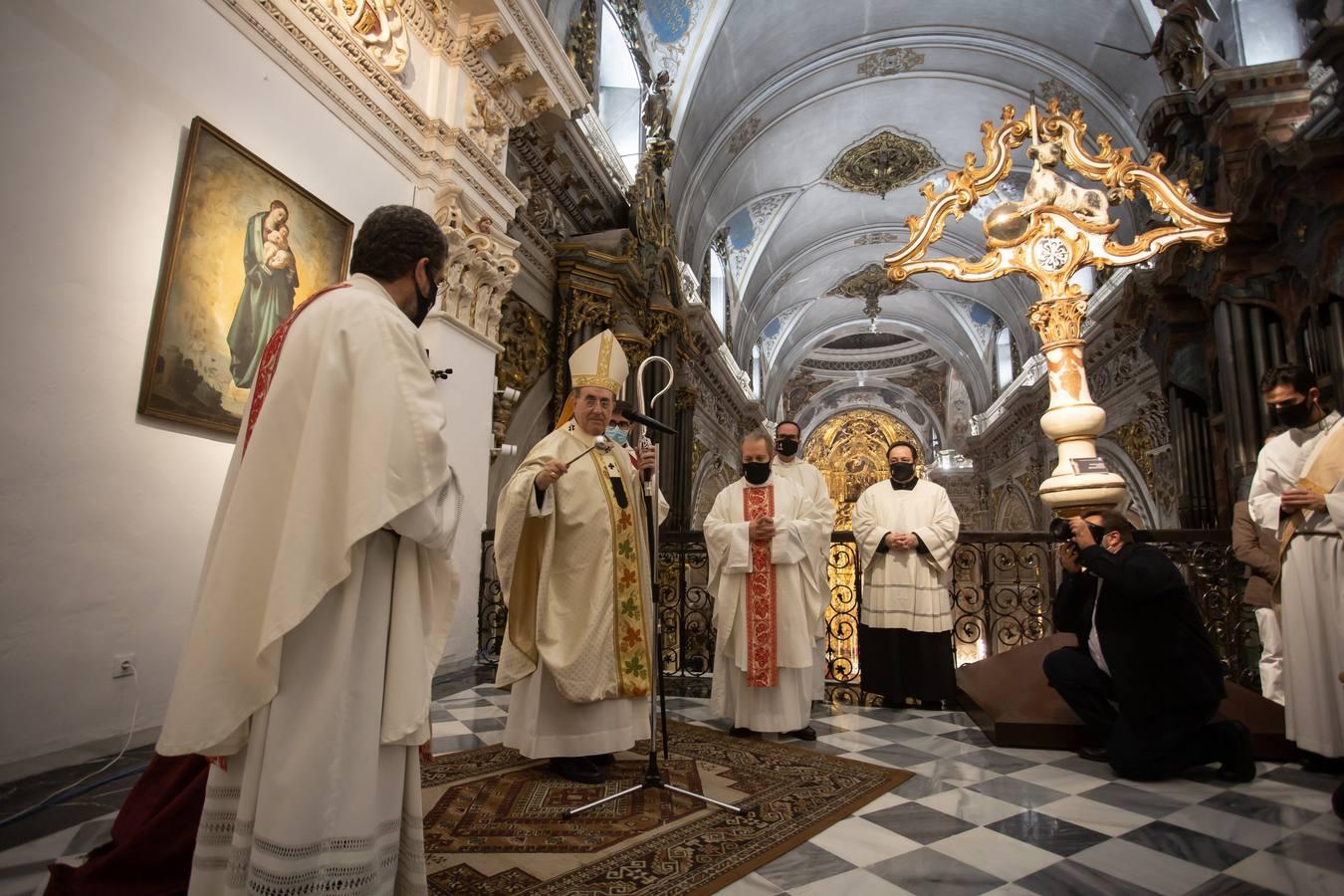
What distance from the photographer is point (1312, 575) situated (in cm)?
310

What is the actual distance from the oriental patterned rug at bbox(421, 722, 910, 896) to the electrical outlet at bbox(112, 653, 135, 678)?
129 centimetres

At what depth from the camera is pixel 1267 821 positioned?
8.02 ft

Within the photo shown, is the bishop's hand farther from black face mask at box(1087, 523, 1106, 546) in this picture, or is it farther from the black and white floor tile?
black face mask at box(1087, 523, 1106, 546)

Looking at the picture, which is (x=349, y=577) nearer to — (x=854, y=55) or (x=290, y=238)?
(x=290, y=238)

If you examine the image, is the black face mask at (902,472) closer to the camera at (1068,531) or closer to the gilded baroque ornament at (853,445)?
the camera at (1068,531)

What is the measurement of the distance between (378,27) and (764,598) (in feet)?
14.1

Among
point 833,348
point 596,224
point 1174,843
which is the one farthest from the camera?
point 833,348

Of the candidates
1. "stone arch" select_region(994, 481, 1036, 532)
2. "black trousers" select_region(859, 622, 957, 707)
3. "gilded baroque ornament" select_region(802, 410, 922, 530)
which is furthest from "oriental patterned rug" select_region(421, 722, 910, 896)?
"gilded baroque ornament" select_region(802, 410, 922, 530)

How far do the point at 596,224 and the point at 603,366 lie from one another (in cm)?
570

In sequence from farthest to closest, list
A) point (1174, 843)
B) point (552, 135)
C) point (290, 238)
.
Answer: point (552, 135), point (290, 238), point (1174, 843)

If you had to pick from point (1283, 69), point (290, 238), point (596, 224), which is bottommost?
point (290, 238)

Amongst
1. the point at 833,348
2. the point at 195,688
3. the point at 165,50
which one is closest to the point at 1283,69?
the point at 165,50

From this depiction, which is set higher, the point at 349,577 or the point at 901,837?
the point at 349,577

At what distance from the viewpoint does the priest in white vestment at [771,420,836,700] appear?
4.28 metres
